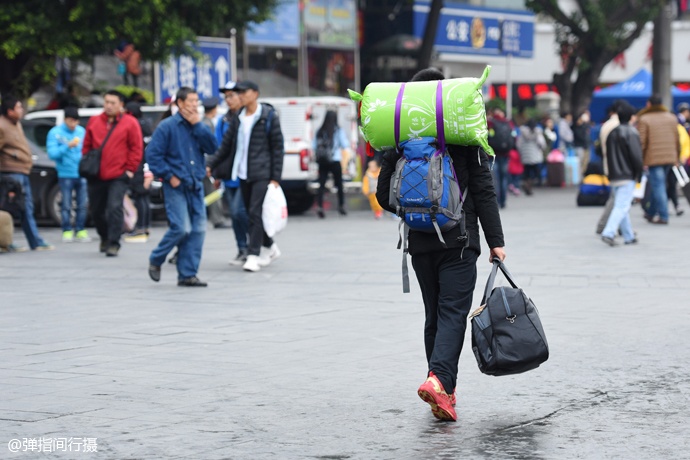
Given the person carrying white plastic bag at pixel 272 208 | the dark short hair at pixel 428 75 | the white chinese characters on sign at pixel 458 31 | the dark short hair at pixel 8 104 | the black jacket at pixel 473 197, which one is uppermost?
the white chinese characters on sign at pixel 458 31

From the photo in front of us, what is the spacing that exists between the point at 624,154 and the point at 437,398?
30.7 feet

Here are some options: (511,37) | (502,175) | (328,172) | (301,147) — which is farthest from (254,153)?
(511,37)

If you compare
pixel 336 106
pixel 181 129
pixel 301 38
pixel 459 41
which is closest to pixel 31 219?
pixel 181 129

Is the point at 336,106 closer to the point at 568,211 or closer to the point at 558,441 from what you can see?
the point at 568,211

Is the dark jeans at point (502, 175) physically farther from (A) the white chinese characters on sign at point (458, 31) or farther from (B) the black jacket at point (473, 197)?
(B) the black jacket at point (473, 197)

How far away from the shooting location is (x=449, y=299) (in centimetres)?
621

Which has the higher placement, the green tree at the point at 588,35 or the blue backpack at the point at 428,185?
the green tree at the point at 588,35

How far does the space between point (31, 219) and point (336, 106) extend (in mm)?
8245

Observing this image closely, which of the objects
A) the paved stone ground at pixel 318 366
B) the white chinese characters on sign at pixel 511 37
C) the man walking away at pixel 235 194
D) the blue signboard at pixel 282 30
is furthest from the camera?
the white chinese characters on sign at pixel 511 37

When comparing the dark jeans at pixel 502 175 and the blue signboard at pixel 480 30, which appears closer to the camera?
the dark jeans at pixel 502 175

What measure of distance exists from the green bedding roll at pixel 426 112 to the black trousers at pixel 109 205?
855cm

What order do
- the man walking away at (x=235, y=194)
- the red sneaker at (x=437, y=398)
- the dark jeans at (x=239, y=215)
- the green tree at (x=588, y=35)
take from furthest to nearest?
the green tree at (x=588, y=35), the dark jeans at (x=239, y=215), the man walking away at (x=235, y=194), the red sneaker at (x=437, y=398)

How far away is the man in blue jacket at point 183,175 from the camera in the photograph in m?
11.3

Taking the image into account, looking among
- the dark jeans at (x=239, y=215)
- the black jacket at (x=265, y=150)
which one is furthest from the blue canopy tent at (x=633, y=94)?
the black jacket at (x=265, y=150)
